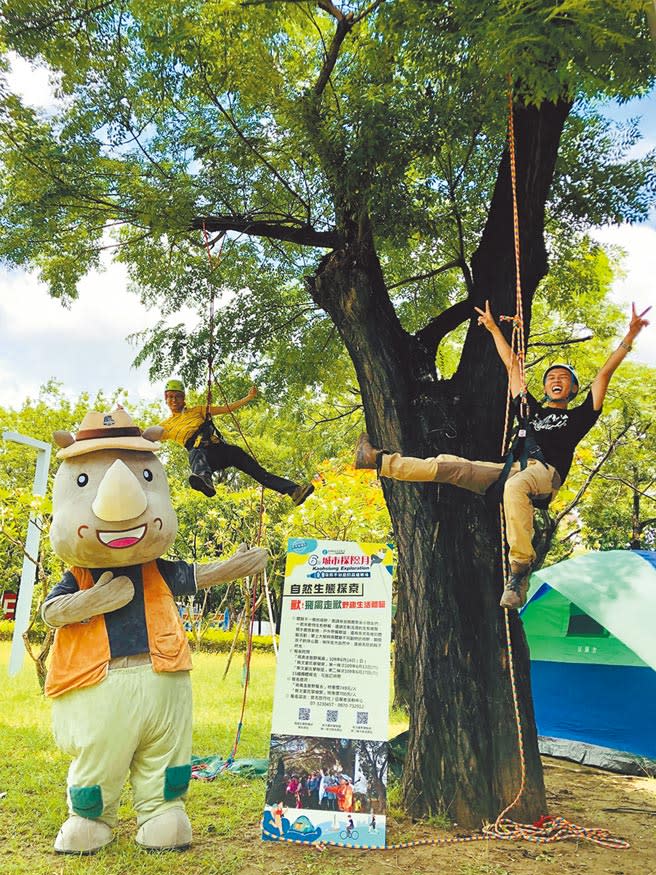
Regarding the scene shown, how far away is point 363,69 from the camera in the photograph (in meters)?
5.57

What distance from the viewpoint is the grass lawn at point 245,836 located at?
13.5 ft

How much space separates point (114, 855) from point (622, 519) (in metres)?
12.4

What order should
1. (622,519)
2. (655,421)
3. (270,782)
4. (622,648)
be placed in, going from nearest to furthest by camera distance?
1. (270,782)
2. (622,648)
3. (655,421)
4. (622,519)

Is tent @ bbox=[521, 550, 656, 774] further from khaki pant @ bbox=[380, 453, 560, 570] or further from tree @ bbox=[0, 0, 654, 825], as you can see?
khaki pant @ bbox=[380, 453, 560, 570]

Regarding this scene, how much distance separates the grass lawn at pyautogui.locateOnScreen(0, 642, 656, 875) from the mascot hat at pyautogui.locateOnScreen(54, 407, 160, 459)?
235cm

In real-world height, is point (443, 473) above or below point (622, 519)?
below

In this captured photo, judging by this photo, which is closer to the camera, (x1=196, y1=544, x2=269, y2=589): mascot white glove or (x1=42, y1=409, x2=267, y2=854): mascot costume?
(x1=42, y1=409, x2=267, y2=854): mascot costume

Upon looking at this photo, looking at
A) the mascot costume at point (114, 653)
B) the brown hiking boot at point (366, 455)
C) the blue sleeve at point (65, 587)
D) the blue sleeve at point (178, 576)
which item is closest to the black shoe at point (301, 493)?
the brown hiking boot at point (366, 455)

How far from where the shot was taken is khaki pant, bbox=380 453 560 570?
429 cm

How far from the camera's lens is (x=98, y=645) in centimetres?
439

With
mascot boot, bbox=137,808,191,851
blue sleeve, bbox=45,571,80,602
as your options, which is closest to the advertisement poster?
mascot boot, bbox=137,808,191,851

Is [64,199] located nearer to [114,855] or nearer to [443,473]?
[443,473]

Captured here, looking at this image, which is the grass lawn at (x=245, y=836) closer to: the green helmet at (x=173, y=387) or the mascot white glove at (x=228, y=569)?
the mascot white glove at (x=228, y=569)

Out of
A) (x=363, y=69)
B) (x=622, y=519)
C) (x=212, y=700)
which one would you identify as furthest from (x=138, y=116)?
(x=622, y=519)
